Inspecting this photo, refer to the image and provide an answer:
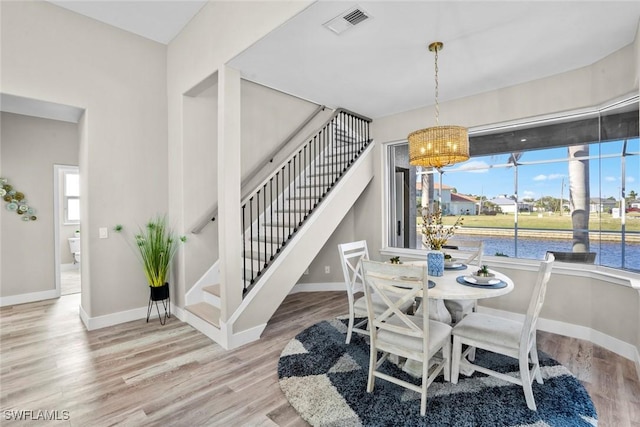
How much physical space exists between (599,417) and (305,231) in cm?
294

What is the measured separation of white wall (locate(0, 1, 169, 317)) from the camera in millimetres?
3223

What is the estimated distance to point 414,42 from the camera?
2822 millimetres

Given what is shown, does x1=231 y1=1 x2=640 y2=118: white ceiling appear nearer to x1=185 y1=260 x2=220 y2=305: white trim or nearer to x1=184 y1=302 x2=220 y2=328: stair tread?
x1=185 y1=260 x2=220 y2=305: white trim

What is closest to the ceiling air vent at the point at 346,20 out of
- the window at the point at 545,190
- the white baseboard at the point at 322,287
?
the window at the point at 545,190

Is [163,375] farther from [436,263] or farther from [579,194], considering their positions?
[579,194]

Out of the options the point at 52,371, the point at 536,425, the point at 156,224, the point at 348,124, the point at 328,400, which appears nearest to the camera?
the point at 536,425

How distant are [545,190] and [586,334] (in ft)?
5.85

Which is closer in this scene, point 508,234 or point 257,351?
point 257,351

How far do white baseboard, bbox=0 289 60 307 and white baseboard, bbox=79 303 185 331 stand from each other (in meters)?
1.55

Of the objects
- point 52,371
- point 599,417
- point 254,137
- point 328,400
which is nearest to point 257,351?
point 328,400

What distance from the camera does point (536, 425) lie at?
6.37 ft

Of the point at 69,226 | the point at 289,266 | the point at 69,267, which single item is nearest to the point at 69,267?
the point at 69,267

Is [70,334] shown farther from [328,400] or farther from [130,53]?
[130,53]

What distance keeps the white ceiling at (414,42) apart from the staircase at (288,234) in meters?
1.10
